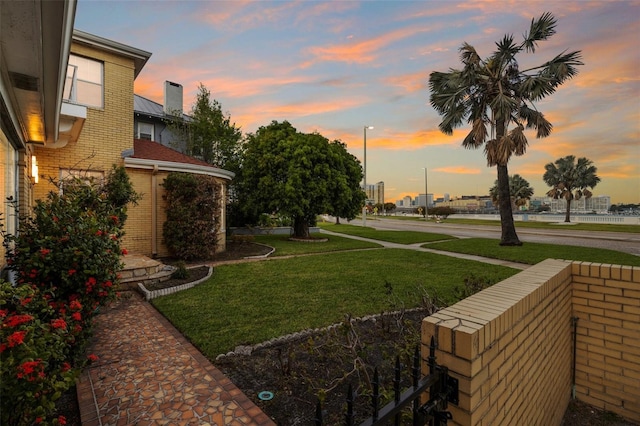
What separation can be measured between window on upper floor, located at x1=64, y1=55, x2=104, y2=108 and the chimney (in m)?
13.2

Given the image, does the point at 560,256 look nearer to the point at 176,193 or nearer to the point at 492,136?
the point at 492,136

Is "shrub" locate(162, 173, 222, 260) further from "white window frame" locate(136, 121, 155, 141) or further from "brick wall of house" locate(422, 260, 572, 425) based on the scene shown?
"white window frame" locate(136, 121, 155, 141)

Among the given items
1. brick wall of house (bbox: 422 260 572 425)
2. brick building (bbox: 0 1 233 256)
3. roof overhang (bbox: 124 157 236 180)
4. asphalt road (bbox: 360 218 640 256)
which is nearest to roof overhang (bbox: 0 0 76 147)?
brick building (bbox: 0 1 233 256)

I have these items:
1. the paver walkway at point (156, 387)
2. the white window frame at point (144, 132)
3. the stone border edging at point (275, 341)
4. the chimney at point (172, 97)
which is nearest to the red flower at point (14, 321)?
the paver walkway at point (156, 387)

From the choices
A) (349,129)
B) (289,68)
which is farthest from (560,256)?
(349,129)

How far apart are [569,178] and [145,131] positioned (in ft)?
162

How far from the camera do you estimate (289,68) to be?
1277 cm

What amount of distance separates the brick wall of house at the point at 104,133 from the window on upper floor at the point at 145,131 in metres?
11.8

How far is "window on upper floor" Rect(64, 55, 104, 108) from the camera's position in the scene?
10070 millimetres

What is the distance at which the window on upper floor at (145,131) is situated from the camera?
21703 millimetres

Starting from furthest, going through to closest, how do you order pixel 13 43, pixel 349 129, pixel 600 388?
pixel 349 129 → pixel 600 388 → pixel 13 43

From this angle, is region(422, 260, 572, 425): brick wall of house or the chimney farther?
the chimney

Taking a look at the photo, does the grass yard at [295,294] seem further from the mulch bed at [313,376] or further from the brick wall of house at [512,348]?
the brick wall of house at [512,348]

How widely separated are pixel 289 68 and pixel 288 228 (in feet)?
43.6
